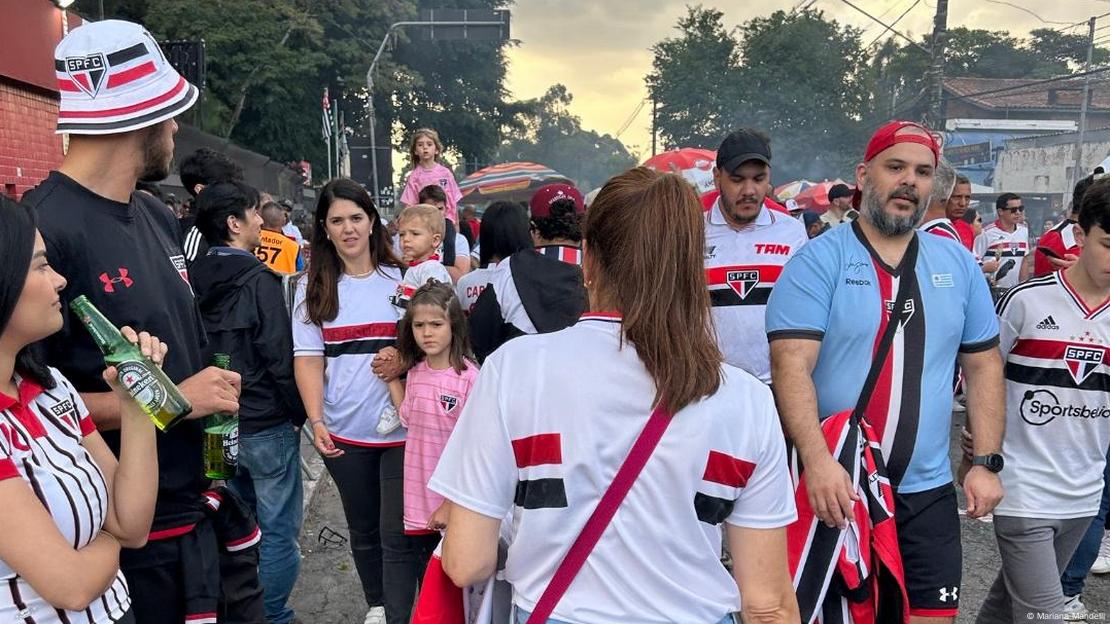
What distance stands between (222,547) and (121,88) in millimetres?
1532

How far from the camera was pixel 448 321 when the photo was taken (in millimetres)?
3754

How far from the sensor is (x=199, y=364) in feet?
8.33

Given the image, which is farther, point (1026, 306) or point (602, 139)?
point (602, 139)

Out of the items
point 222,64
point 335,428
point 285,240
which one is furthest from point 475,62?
point 335,428

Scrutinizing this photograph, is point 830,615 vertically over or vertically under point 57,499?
under

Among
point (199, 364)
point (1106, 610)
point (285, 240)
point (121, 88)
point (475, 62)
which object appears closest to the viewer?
point (121, 88)

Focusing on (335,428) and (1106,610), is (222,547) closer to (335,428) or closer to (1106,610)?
(335,428)

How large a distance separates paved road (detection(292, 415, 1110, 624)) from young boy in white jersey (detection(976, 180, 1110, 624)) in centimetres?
104

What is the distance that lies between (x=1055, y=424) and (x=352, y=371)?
315 cm

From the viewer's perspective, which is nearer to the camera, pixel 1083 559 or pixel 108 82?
pixel 108 82

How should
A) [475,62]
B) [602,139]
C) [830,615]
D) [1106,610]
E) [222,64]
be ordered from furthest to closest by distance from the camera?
[602,139] < [475,62] < [222,64] < [1106,610] < [830,615]

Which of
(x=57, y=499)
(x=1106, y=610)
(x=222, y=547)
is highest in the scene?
(x=57, y=499)

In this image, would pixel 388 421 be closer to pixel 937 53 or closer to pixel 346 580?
pixel 346 580

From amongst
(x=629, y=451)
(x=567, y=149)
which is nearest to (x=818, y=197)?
(x=629, y=451)
